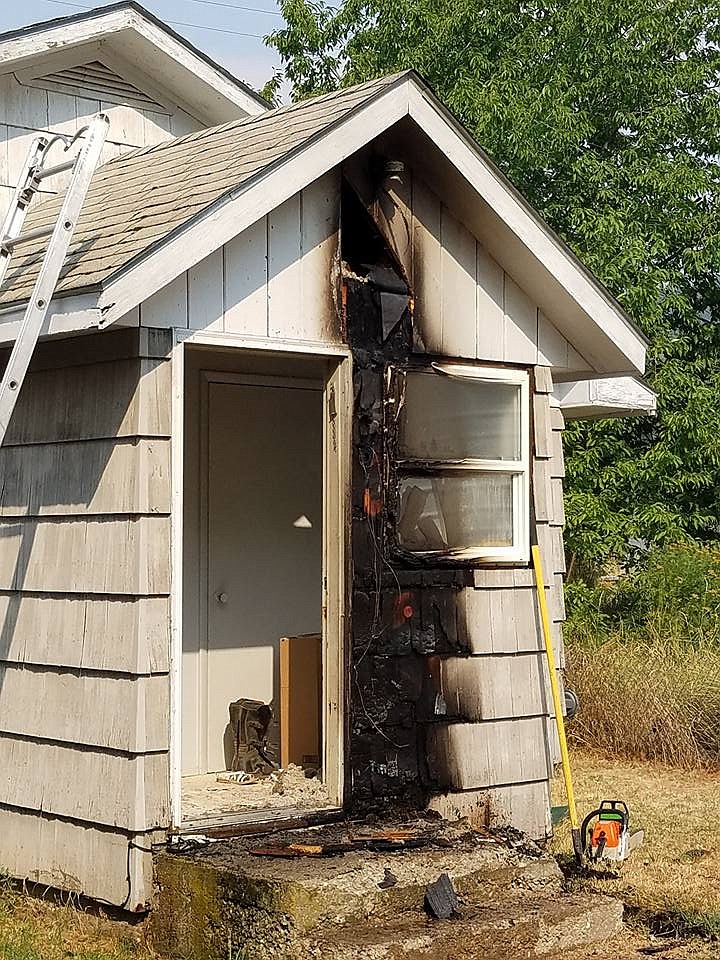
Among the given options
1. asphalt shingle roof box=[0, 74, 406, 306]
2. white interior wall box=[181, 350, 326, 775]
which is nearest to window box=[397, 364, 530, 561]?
asphalt shingle roof box=[0, 74, 406, 306]

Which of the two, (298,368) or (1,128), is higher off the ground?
(1,128)

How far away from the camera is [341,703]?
681 cm

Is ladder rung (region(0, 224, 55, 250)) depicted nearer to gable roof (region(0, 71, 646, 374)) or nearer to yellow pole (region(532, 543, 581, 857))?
gable roof (region(0, 71, 646, 374))

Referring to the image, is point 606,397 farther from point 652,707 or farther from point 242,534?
point 652,707

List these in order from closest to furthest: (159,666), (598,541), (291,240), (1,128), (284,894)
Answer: (284,894), (159,666), (291,240), (1,128), (598,541)

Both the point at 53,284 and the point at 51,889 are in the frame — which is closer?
the point at 53,284

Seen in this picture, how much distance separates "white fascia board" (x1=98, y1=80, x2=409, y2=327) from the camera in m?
5.79

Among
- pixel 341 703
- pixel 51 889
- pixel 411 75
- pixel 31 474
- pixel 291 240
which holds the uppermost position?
pixel 411 75

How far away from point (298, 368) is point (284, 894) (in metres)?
4.25

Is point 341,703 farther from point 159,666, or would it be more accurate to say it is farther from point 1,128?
point 1,128

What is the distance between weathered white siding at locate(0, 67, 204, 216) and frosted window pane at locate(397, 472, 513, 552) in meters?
3.09

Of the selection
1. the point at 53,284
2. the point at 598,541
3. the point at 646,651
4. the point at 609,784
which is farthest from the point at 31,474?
the point at 598,541

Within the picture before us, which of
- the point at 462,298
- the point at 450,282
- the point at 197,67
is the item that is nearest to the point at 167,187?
the point at 450,282

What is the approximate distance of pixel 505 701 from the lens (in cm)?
758
